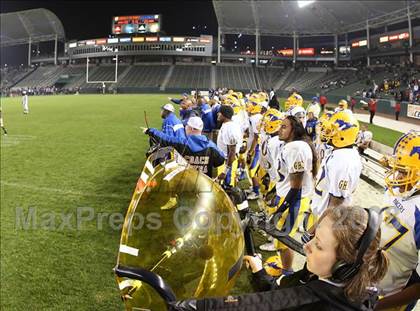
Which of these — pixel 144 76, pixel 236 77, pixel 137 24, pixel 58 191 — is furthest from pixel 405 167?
pixel 137 24

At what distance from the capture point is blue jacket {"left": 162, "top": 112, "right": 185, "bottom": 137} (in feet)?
21.6

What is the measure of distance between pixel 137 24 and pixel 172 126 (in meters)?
71.5

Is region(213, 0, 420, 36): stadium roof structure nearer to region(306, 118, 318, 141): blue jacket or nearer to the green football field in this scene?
the green football field

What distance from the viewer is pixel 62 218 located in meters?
7.02

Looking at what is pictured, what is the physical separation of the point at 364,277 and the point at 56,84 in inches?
3143

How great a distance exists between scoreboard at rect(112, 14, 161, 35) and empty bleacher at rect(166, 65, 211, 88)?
29.8 feet

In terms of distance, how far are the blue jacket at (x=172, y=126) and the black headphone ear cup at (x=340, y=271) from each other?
5066 millimetres

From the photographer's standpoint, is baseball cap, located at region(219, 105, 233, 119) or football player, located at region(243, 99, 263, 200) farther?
football player, located at region(243, 99, 263, 200)

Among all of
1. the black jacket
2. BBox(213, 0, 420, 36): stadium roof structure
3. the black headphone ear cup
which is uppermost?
BBox(213, 0, 420, 36): stadium roof structure

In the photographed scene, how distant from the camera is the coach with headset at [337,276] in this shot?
58.9 inches

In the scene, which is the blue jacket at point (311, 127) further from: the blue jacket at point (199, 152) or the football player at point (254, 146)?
the blue jacket at point (199, 152)

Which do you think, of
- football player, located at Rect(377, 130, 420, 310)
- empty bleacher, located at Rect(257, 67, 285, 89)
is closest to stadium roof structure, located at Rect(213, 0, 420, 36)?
empty bleacher, located at Rect(257, 67, 285, 89)

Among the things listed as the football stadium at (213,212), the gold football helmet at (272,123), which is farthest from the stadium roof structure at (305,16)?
the gold football helmet at (272,123)

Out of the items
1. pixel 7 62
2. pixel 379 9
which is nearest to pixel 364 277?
pixel 379 9
